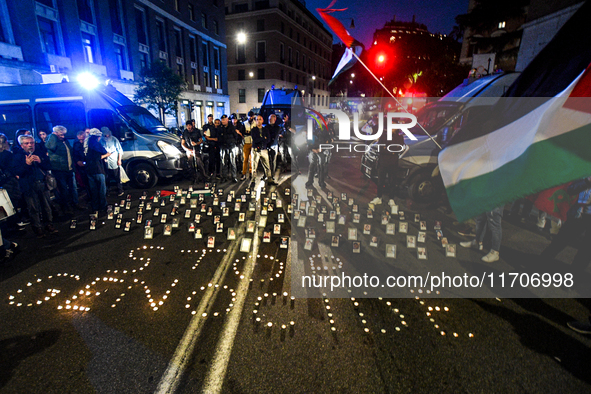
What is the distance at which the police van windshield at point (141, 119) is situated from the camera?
902 cm

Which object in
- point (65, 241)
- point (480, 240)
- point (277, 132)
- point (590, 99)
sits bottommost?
point (65, 241)

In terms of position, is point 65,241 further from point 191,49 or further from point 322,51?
point 322,51

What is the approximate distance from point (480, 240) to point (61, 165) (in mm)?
8963

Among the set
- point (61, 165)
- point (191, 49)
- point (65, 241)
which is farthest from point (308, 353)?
point (191, 49)

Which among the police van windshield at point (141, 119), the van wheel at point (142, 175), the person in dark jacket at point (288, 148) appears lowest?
the van wheel at point (142, 175)

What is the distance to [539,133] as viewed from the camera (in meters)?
2.87

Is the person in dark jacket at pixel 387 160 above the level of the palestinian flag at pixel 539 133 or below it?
below

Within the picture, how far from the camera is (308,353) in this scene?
290cm

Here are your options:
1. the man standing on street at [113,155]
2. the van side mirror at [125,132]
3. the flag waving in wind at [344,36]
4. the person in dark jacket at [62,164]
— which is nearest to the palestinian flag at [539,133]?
the flag waving in wind at [344,36]

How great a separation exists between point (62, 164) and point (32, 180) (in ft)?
4.00

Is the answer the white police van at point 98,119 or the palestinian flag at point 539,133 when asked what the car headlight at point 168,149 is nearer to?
the white police van at point 98,119

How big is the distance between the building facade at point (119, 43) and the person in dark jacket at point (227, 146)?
4.85 m

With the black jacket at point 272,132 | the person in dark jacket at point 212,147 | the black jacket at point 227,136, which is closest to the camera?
the black jacket at point 272,132

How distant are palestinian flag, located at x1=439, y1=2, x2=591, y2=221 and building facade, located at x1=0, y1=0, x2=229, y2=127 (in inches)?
449
